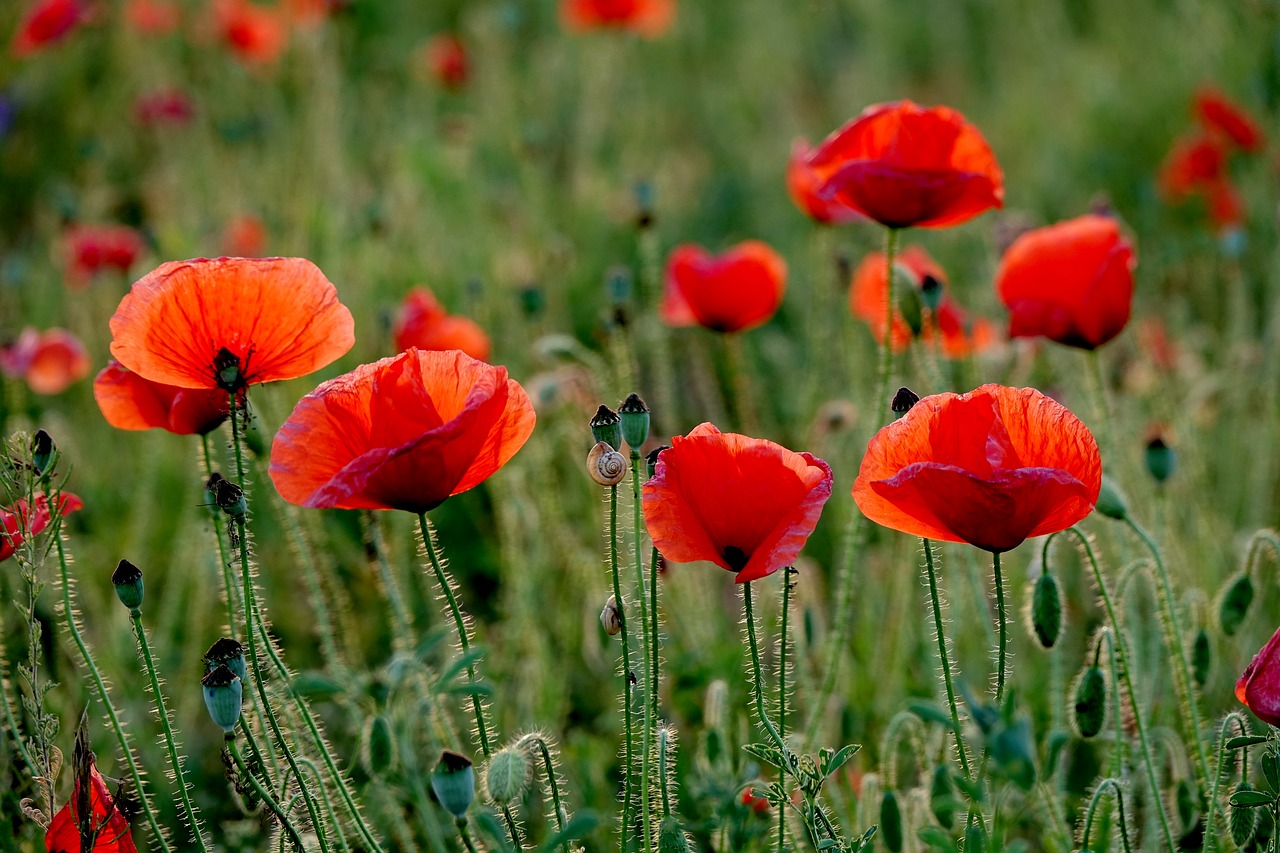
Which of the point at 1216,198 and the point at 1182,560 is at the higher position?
the point at 1216,198

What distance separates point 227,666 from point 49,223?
4.16 metres

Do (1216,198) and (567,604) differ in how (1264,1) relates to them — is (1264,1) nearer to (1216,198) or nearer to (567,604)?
(1216,198)

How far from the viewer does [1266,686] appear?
123cm

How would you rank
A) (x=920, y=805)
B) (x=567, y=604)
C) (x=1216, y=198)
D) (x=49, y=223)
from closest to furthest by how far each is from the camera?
1. (x=920, y=805)
2. (x=567, y=604)
3. (x=1216, y=198)
4. (x=49, y=223)

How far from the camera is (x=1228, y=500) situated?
2922 millimetres

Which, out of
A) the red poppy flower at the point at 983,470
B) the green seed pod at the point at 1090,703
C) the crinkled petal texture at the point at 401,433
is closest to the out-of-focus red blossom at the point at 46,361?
the crinkled petal texture at the point at 401,433

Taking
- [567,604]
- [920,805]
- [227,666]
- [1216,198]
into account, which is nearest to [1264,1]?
[1216,198]

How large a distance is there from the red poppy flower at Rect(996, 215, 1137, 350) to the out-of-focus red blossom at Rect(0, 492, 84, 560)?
4.35 ft

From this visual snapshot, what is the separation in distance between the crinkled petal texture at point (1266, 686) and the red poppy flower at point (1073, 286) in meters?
0.70

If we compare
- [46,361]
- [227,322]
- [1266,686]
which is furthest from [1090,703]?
[46,361]

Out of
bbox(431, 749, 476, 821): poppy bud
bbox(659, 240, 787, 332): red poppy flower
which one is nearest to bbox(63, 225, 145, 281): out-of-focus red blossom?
bbox(659, 240, 787, 332): red poppy flower

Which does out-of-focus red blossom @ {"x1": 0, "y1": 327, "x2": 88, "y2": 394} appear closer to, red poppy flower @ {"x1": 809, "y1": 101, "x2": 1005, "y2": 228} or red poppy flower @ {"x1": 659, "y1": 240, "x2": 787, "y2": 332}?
red poppy flower @ {"x1": 659, "y1": 240, "x2": 787, "y2": 332}

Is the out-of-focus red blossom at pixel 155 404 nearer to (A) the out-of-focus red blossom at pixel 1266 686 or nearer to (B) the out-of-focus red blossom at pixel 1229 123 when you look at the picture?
(A) the out-of-focus red blossom at pixel 1266 686

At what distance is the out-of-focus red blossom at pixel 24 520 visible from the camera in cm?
133
